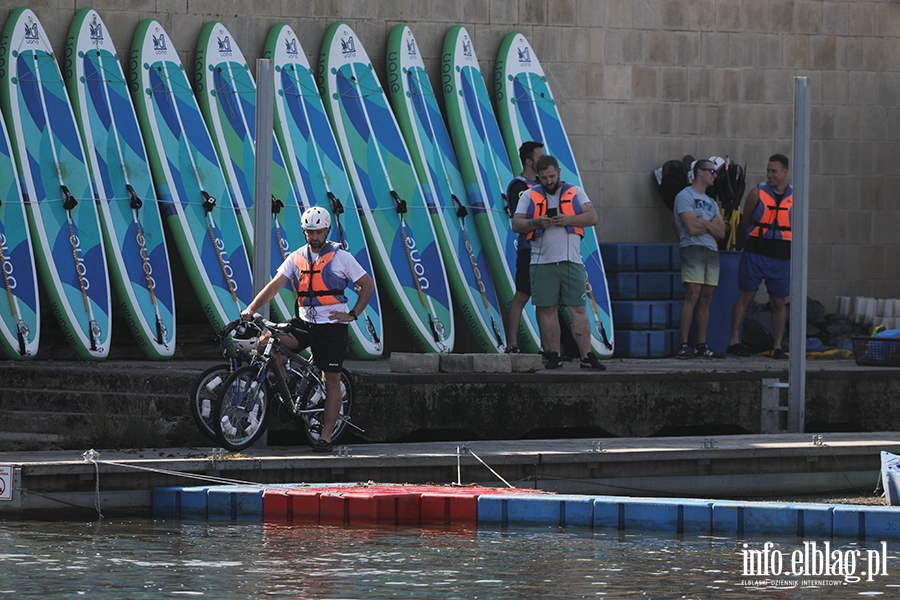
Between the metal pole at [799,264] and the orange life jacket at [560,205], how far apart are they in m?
1.58

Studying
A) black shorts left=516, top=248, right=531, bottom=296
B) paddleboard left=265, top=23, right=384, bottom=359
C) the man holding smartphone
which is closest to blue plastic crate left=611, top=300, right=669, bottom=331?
black shorts left=516, top=248, right=531, bottom=296

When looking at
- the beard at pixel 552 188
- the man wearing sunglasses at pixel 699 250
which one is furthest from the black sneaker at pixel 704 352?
the beard at pixel 552 188

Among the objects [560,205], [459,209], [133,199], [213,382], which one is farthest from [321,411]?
[459,209]

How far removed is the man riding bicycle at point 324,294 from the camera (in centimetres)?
861

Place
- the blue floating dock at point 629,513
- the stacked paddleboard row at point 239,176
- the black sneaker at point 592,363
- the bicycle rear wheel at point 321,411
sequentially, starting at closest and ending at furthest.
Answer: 1. the blue floating dock at point 629,513
2. the bicycle rear wheel at point 321,411
3. the black sneaker at point 592,363
4. the stacked paddleboard row at point 239,176

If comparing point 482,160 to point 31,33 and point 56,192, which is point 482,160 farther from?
point 31,33

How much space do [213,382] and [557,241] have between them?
3278 millimetres

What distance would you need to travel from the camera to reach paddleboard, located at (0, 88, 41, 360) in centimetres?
1100

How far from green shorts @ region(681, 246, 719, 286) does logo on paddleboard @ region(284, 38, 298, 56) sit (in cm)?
338

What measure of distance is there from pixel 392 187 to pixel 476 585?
674cm

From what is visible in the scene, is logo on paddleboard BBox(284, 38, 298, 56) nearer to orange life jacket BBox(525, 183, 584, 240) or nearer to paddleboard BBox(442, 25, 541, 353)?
paddleboard BBox(442, 25, 541, 353)

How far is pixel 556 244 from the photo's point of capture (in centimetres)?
1097

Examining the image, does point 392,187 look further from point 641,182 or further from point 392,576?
point 392,576

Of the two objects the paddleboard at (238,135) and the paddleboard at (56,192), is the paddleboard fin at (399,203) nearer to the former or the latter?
the paddleboard at (238,135)
